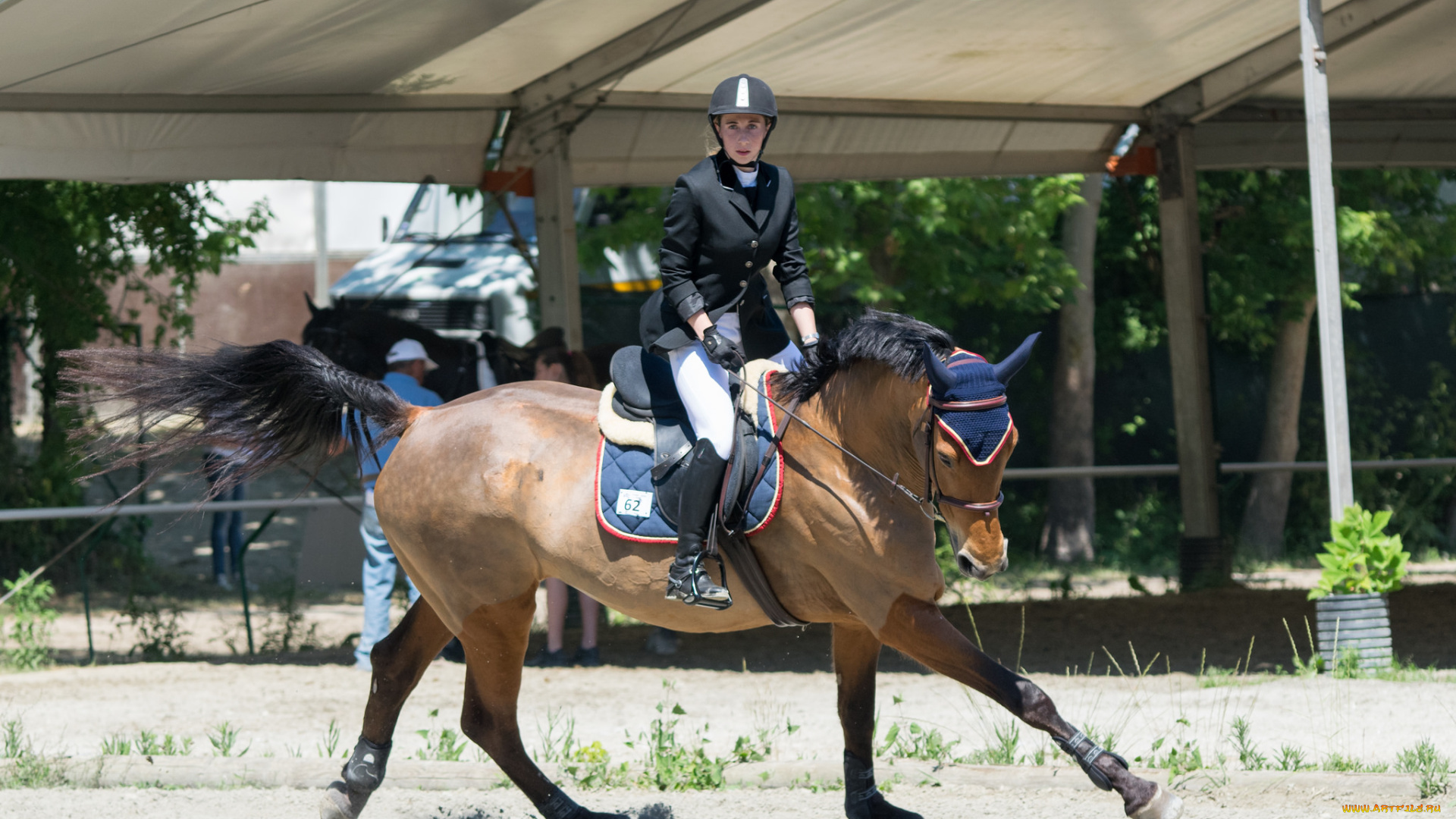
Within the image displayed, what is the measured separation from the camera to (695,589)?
4180mm

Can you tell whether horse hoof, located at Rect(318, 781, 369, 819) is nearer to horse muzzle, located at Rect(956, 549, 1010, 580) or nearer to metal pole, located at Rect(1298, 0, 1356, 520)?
horse muzzle, located at Rect(956, 549, 1010, 580)

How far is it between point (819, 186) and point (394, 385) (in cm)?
598

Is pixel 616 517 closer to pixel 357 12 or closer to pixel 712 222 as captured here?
pixel 712 222

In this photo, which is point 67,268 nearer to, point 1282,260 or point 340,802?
point 340,802

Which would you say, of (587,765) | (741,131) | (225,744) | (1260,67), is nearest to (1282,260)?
(1260,67)

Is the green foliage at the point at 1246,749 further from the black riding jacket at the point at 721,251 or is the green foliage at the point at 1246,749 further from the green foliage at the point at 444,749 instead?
the green foliage at the point at 444,749

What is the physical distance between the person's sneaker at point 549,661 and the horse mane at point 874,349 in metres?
5.01

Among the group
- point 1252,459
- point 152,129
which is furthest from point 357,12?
point 1252,459

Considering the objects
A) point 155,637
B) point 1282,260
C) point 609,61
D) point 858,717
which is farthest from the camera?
point 1282,260

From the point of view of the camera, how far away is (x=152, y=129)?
8.23m

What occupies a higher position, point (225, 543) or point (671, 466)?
point (671, 466)

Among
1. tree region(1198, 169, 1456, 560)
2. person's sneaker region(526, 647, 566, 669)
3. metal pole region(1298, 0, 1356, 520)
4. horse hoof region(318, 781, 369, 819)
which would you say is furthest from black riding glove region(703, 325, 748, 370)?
tree region(1198, 169, 1456, 560)

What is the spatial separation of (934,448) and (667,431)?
0.99 metres

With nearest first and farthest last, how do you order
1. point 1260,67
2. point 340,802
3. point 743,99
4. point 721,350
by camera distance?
point 721,350, point 743,99, point 340,802, point 1260,67
